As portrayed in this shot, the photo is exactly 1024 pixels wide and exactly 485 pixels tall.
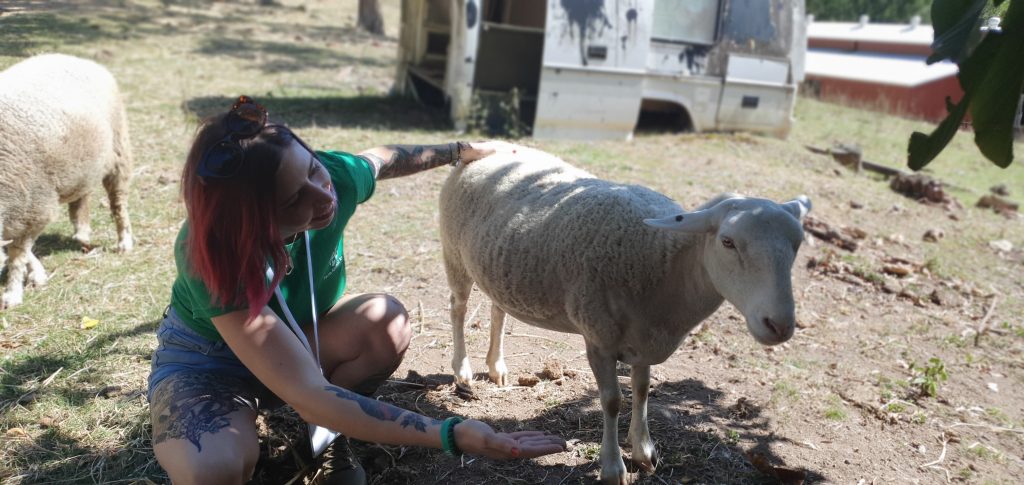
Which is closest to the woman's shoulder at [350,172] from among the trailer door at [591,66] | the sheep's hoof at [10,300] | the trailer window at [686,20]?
the sheep's hoof at [10,300]

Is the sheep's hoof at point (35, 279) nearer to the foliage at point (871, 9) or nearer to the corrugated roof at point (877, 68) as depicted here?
the corrugated roof at point (877, 68)

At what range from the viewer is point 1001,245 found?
24.4 ft

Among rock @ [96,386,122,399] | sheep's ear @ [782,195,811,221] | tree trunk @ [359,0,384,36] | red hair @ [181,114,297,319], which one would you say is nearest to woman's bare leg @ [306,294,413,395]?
red hair @ [181,114,297,319]

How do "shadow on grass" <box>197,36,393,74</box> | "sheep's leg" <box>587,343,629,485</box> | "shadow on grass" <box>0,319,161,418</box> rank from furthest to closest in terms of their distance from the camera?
"shadow on grass" <box>197,36,393,74</box>, "shadow on grass" <box>0,319,161,418</box>, "sheep's leg" <box>587,343,629,485</box>

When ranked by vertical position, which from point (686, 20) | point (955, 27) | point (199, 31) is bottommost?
point (955, 27)

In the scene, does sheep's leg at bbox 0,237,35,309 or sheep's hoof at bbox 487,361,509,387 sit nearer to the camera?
sheep's hoof at bbox 487,361,509,387

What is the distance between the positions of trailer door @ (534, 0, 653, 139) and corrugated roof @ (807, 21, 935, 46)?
15911mm

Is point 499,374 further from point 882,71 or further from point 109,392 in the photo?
point 882,71

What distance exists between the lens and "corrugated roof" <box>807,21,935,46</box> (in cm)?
2210

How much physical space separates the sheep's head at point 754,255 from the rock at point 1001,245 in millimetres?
6144

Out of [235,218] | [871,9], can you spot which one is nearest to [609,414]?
[235,218]

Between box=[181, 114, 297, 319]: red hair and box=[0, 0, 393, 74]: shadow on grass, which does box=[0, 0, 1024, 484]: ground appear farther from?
box=[181, 114, 297, 319]: red hair

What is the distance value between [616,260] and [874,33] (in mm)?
25144

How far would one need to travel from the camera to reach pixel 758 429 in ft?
11.9
